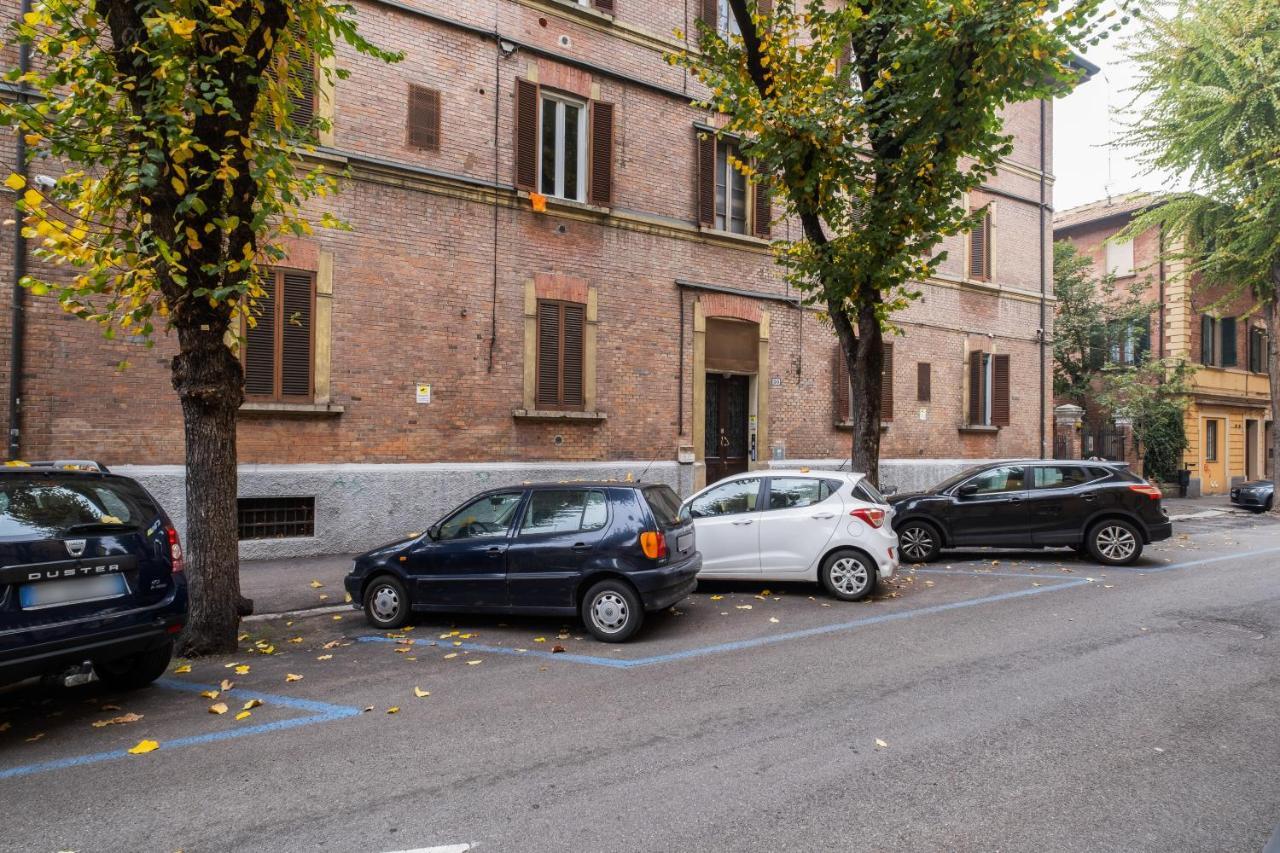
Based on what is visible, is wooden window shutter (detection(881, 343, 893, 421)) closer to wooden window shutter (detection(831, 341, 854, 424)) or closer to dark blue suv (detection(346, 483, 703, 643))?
wooden window shutter (detection(831, 341, 854, 424))

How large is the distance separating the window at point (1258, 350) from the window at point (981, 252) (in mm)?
17095

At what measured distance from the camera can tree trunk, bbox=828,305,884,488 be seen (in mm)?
11516

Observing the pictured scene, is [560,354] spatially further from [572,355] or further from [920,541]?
[920,541]

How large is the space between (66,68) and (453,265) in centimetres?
690

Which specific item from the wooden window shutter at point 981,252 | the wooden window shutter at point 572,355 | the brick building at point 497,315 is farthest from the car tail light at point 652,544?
the wooden window shutter at point 981,252

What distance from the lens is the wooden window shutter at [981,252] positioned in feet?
65.3

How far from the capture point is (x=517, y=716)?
4945mm

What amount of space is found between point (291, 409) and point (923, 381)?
13975mm

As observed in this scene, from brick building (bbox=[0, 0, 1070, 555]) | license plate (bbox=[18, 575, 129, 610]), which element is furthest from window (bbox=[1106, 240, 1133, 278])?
license plate (bbox=[18, 575, 129, 610])

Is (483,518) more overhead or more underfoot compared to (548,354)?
more underfoot

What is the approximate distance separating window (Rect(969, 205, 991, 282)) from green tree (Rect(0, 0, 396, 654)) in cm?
1697

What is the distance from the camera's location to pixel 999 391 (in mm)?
20297

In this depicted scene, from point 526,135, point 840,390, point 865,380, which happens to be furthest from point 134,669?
point 840,390

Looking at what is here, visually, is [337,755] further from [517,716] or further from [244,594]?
[244,594]
